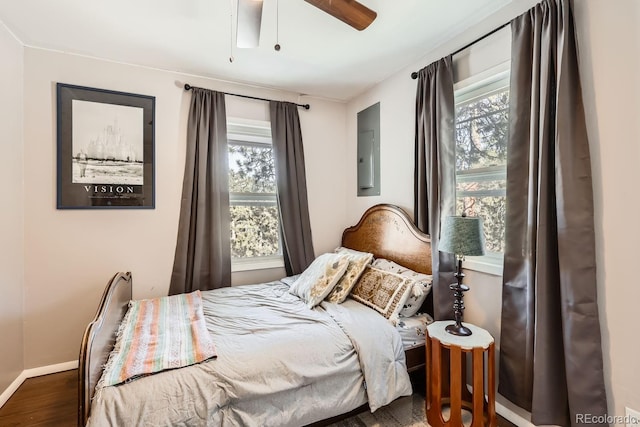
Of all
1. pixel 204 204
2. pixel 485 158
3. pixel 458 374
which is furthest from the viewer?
pixel 204 204

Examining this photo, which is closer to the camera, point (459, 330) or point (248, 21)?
point (248, 21)

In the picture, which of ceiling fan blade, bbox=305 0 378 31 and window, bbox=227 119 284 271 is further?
window, bbox=227 119 284 271

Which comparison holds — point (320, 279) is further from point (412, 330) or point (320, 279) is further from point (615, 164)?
point (615, 164)

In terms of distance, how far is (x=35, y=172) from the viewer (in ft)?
7.45

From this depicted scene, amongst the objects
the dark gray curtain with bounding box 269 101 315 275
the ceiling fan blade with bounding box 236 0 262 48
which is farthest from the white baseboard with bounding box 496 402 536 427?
the ceiling fan blade with bounding box 236 0 262 48

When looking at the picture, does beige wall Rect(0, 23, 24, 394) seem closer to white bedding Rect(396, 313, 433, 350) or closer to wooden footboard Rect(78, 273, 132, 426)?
wooden footboard Rect(78, 273, 132, 426)

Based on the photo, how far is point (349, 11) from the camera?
1404 millimetres

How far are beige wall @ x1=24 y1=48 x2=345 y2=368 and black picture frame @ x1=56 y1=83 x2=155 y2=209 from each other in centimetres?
6

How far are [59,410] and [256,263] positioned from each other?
172cm

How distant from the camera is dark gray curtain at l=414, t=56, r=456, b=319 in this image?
2.01 meters

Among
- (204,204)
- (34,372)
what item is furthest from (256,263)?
(34,372)

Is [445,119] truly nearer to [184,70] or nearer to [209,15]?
[209,15]

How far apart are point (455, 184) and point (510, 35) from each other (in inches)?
37.1

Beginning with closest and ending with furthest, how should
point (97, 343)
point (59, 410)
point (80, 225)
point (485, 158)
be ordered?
point (97, 343)
point (59, 410)
point (485, 158)
point (80, 225)
